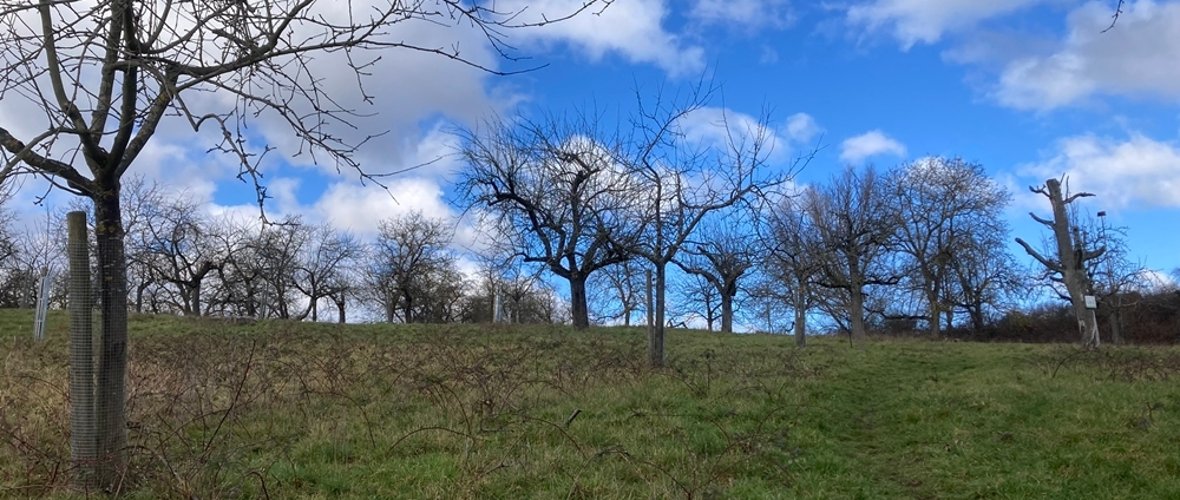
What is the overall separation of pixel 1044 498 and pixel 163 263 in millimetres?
46707

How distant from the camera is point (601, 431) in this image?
6.88 metres

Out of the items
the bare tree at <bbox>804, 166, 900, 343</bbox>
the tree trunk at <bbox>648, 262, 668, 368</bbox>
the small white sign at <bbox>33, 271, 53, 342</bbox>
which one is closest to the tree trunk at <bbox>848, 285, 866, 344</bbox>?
→ the bare tree at <bbox>804, 166, 900, 343</bbox>

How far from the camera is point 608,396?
344 inches

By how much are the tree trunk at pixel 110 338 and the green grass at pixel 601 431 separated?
20 cm

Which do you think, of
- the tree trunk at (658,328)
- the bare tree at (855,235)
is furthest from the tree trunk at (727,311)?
the tree trunk at (658,328)

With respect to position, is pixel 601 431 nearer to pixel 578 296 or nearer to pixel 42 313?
pixel 42 313

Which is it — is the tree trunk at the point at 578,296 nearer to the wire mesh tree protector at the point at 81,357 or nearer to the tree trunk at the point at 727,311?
the tree trunk at the point at 727,311

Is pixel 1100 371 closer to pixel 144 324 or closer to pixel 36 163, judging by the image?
pixel 36 163

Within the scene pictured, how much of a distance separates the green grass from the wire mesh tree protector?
0.81ft

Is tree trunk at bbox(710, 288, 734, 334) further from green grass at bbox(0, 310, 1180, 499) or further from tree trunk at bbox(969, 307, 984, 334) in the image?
green grass at bbox(0, 310, 1180, 499)

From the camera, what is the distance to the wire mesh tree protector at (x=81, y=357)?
15.1ft

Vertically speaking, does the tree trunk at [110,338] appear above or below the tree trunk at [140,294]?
below

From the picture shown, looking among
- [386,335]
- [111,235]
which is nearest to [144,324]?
[386,335]

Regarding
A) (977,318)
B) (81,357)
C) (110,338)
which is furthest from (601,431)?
(977,318)
